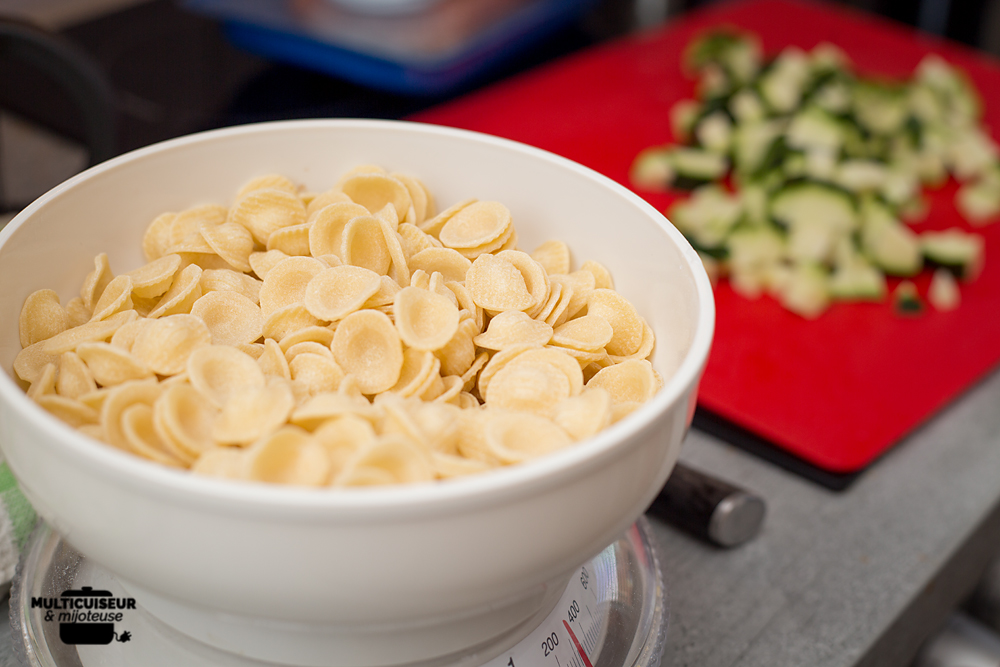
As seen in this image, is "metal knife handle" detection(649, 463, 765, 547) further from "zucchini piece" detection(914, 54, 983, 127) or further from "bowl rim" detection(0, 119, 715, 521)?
"zucchini piece" detection(914, 54, 983, 127)

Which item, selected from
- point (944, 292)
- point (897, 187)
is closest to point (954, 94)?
point (897, 187)

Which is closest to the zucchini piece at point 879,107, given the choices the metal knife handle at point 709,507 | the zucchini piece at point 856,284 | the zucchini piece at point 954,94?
the zucchini piece at point 954,94

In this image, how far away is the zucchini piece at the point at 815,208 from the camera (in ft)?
4.62

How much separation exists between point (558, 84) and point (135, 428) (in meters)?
1.58

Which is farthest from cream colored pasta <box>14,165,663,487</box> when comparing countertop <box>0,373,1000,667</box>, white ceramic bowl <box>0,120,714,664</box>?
countertop <box>0,373,1000,667</box>

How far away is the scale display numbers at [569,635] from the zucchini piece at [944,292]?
101cm

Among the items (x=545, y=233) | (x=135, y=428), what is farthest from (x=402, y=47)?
(x=135, y=428)

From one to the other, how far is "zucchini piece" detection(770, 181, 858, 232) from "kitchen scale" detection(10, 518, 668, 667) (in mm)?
950

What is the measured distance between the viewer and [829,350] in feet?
4.03

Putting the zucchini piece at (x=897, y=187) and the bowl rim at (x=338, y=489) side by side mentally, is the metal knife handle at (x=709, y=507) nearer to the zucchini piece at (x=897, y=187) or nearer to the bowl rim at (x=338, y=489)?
the bowl rim at (x=338, y=489)

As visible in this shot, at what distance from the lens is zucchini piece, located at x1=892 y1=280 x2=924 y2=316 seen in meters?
1.32

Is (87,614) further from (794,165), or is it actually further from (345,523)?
(794,165)

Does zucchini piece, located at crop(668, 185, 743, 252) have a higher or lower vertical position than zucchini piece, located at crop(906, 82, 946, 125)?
lower

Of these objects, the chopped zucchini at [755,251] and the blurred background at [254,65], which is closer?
the chopped zucchini at [755,251]
